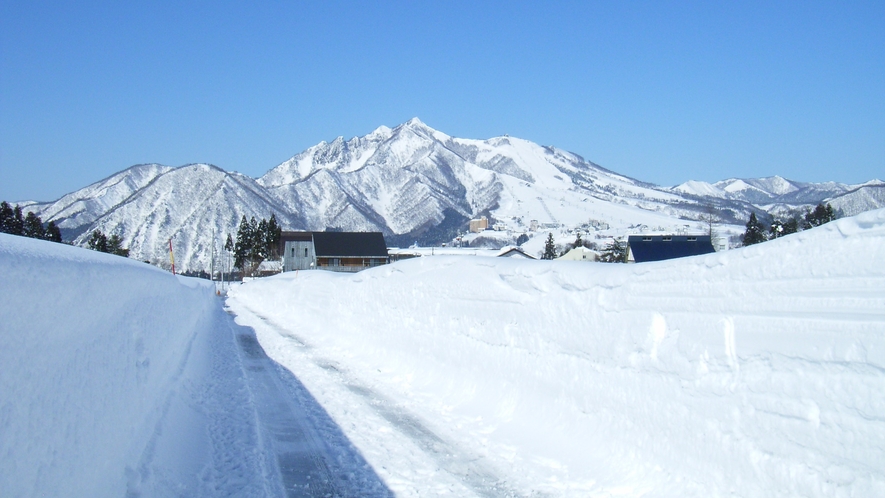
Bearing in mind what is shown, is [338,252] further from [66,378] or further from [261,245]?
[66,378]

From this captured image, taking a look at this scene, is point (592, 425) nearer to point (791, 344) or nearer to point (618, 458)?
point (618, 458)

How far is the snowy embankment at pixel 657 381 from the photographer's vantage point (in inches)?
189

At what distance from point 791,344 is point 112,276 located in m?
6.10

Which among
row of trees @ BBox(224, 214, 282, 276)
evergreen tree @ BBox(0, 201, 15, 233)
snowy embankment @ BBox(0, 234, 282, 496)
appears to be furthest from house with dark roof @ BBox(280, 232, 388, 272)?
snowy embankment @ BBox(0, 234, 282, 496)

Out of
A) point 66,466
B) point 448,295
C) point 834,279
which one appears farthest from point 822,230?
point 448,295

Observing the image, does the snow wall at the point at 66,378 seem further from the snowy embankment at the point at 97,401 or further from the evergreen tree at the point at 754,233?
the evergreen tree at the point at 754,233

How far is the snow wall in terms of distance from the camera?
3645mm

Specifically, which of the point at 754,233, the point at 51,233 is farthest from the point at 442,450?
the point at 754,233

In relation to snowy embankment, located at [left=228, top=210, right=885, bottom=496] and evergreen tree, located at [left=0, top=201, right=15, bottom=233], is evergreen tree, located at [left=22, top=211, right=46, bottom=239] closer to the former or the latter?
evergreen tree, located at [left=0, top=201, right=15, bottom=233]

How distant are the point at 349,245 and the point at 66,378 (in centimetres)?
7717

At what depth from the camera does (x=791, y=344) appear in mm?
5164

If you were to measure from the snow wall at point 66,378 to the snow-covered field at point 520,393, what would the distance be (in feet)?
0.06

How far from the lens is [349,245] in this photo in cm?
8100

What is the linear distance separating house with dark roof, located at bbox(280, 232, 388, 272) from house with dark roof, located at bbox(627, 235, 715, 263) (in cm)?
3263
